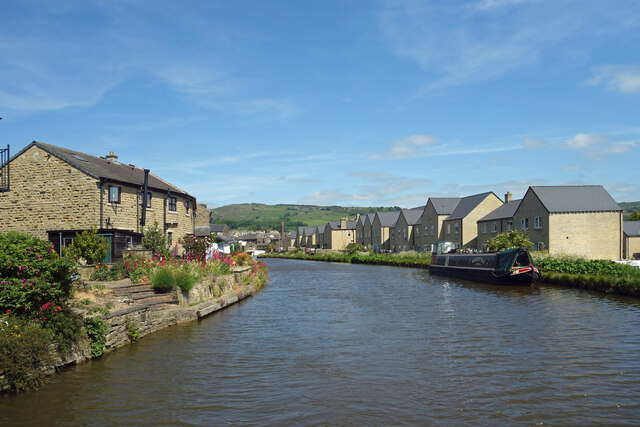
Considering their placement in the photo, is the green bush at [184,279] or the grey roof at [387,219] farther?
the grey roof at [387,219]

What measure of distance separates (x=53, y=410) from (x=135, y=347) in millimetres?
4508

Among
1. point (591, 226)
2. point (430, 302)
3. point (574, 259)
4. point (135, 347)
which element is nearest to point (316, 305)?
point (430, 302)

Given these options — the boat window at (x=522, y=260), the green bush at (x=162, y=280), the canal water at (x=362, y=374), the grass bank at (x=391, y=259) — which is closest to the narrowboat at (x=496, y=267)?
the boat window at (x=522, y=260)

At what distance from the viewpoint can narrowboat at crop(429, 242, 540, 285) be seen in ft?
98.3

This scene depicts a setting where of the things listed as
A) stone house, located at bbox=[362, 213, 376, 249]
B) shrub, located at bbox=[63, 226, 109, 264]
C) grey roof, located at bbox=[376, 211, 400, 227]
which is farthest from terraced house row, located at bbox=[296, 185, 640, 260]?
shrub, located at bbox=[63, 226, 109, 264]

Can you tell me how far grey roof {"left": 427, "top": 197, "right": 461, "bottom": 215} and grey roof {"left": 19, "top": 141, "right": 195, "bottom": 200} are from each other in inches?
1539

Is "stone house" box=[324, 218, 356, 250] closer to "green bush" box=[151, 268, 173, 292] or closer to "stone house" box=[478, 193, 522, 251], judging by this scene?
"stone house" box=[478, 193, 522, 251]

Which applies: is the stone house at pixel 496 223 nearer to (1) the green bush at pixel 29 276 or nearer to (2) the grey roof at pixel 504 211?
(2) the grey roof at pixel 504 211

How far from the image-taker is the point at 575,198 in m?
45.0

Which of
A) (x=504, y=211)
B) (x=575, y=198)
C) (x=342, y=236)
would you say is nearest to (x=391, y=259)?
(x=504, y=211)

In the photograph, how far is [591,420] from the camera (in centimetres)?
775

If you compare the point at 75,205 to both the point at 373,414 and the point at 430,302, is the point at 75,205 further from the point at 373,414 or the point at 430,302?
the point at 373,414

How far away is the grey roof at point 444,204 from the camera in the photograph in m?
64.8

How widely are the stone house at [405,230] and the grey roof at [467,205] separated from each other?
10348 millimetres
